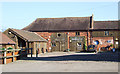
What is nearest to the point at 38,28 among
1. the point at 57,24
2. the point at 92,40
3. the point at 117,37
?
the point at 57,24

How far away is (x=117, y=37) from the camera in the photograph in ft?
153

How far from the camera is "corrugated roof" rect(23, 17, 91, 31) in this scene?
4795 centimetres

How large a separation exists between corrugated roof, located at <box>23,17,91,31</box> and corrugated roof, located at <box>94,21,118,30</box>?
221cm

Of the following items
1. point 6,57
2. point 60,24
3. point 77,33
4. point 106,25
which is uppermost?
point 60,24

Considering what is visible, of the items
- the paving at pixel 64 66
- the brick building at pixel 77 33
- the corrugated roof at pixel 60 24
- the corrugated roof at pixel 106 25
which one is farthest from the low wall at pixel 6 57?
the corrugated roof at pixel 106 25

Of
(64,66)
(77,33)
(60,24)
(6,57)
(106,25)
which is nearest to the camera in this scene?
(64,66)

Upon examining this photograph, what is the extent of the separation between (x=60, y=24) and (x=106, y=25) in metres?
11.0

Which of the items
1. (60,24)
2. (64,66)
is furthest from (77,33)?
(64,66)

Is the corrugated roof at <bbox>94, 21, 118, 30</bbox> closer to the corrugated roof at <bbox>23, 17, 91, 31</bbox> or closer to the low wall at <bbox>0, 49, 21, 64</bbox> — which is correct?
the corrugated roof at <bbox>23, 17, 91, 31</bbox>

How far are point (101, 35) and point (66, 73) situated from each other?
37282 mm

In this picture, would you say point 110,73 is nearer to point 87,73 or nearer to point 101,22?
point 87,73

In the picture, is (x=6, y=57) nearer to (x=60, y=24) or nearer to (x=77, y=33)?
(x=77, y=33)

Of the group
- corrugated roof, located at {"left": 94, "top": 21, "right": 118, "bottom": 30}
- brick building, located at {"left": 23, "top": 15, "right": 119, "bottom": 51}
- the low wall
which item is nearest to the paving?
the low wall

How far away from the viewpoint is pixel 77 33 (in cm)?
4766
